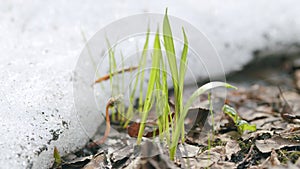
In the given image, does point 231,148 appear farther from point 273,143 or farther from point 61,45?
point 61,45

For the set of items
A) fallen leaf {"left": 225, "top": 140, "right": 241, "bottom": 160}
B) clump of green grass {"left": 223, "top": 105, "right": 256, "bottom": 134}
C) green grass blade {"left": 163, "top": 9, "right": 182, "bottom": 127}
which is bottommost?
fallen leaf {"left": 225, "top": 140, "right": 241, "bottom": 160}

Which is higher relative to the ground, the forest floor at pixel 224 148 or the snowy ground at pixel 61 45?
the snowy ground at pixel 61 45

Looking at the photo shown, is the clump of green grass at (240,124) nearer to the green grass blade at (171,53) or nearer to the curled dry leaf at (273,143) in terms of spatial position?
the curled dry leaf at (273,143)

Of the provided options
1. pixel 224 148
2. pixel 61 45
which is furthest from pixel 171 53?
pixel 61 45

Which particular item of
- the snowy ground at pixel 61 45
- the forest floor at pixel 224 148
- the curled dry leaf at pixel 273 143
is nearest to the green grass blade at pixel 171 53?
the forest floor at pixel 224 148

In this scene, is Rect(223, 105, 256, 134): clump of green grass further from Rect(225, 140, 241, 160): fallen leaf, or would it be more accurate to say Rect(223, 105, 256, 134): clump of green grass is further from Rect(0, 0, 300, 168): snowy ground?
Rect(0, 0, 300, 168): snowy ground

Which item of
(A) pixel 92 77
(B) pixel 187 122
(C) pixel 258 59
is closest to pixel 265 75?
(C) pixel 258 59

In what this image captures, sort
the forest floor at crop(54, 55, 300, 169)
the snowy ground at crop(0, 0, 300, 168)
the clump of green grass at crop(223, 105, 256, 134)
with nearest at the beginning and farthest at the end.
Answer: the forest floor at crop(54, 55, 300, 169) → the snowy ground at crop(0, 0, 300, 168) → the clump of green grass at crop(223, 105, 256, 134)

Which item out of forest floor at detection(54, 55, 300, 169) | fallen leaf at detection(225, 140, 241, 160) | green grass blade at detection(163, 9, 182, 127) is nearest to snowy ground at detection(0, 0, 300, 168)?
forest floor at detection(54, 55, 300, 169)
